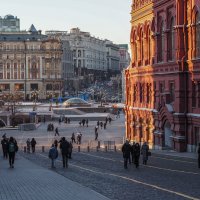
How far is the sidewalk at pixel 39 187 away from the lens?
66.9 ft

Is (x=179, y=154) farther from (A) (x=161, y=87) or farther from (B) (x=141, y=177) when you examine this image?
(B) (x=141, y=177)

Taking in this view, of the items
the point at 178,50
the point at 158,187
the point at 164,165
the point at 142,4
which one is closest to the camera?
the point at 158,187

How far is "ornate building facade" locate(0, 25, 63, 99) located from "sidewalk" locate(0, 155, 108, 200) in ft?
505

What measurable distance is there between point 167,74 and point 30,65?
141m

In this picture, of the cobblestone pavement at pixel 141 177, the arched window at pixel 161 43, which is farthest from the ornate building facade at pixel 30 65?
the cobblestone pavement at pixel 141 177

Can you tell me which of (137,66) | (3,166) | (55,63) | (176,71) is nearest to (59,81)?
(55,63)

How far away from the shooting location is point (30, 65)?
7288 inches

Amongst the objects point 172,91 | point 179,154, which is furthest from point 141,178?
point 172,91

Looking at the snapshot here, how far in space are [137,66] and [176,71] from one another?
42.1 feet

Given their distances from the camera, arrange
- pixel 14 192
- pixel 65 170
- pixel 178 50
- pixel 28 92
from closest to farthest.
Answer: pixel 14 192
pixel 65 170
pixel 178 50
pixel 28 92

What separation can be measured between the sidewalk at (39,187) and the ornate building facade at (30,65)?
15400 cm

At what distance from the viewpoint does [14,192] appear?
2130cm

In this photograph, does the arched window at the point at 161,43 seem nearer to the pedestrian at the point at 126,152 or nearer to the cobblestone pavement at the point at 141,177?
the cobblestone pavement at the point at 141,177

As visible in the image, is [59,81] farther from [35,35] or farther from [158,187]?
[158,187]
